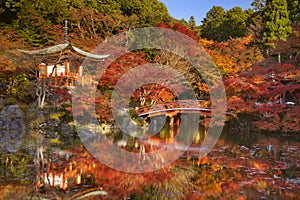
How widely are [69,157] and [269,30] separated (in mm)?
15400

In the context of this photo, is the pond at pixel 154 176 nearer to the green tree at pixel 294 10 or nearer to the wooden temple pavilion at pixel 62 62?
the wooden temple pavilion at pixel 62 62

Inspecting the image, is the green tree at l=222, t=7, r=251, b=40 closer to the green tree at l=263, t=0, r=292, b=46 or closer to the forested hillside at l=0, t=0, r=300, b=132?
the forested hillside at l=0, t=0, r=300, b=132

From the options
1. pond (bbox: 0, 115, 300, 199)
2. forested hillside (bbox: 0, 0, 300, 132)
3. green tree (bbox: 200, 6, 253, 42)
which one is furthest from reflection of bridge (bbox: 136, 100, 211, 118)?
green tree (bbox: 200, 6, 253, 42)

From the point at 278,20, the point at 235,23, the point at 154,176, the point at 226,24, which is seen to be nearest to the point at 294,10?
the point at 278,20

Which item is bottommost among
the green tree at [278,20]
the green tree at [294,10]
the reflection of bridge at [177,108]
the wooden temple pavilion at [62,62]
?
the reflection of bridge at [177,108]

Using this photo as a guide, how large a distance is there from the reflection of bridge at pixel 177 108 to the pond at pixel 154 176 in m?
6.81

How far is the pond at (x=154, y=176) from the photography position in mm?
5336

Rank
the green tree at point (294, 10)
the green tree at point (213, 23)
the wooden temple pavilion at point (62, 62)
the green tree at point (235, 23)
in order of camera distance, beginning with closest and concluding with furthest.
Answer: the wooden temple pavilion at point (62, 62), the green tree at point (294, 10), the green tree at point (235, 23), the green tree at point (213, 23)

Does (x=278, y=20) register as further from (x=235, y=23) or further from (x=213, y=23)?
(x=213, y=23)

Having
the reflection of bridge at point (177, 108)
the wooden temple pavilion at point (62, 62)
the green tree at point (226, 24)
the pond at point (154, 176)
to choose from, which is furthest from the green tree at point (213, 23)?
the pond at point (154, 176)

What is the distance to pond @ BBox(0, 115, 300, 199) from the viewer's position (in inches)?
210

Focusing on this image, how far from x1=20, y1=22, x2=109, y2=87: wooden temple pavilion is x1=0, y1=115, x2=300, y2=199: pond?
17.0ft

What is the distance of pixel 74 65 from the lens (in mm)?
16688

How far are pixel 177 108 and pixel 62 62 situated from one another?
6212 mm
